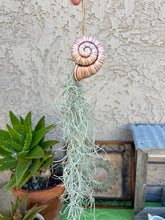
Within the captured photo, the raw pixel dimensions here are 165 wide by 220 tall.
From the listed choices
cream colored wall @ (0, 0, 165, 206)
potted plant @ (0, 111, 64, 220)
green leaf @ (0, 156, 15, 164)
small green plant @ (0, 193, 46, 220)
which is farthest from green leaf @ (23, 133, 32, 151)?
cream colored wall @ (0, 0, 165, 206)

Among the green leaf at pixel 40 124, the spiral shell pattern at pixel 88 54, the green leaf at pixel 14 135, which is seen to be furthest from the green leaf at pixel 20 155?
the spiral shell pattern at pixel 88 54

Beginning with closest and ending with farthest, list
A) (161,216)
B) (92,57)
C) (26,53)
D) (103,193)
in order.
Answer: (92,57), (161,216), (26,53), (103,193)

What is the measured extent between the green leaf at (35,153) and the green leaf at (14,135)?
10 centimetres

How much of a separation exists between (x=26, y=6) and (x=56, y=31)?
27 centimetres

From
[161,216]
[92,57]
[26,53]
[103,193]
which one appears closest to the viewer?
[92,57]

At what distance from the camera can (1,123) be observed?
166 cm

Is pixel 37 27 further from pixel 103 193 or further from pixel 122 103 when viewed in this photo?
pixel 103 193

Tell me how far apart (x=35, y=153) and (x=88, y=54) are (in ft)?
2.19

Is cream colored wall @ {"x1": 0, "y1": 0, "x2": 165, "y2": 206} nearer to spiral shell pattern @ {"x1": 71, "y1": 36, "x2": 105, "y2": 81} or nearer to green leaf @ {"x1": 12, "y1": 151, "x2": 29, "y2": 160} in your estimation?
green leaf @ {"x1": 12, "y1": 151, "x2": 29, "y2": 160}

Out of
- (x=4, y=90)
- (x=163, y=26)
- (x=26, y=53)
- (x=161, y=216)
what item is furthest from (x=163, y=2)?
(x=161, y=216)

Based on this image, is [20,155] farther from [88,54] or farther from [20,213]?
[88,54]

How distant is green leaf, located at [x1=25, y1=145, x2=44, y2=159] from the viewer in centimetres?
117

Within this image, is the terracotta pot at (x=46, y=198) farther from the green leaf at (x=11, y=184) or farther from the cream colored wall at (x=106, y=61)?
the cream colored wall at (x=106, y=61)

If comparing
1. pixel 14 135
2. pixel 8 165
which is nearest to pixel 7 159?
pixel 8 165
